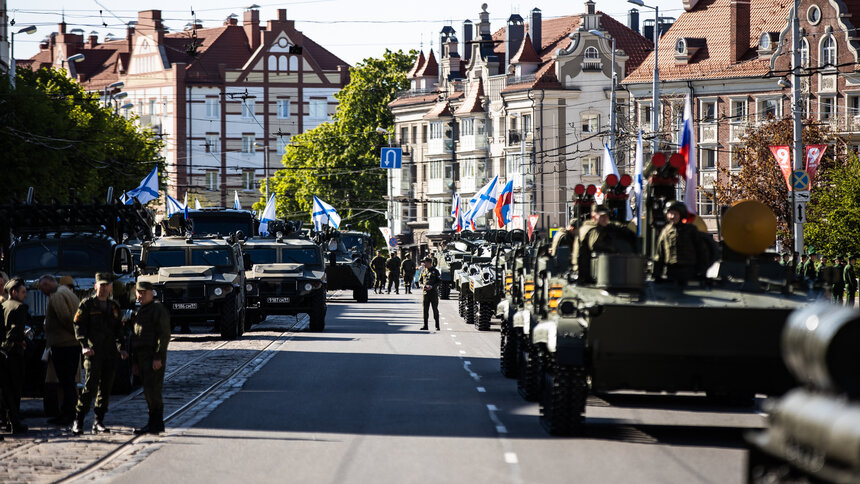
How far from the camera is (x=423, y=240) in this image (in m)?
101

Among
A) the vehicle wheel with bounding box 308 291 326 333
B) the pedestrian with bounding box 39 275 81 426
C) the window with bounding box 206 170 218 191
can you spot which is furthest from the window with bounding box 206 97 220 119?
the pedestrian with bounding box 39 275 81 426

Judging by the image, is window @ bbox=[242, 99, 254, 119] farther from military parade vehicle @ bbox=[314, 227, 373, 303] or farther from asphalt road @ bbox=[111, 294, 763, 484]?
asphalt road @ bbox=[111, 294, 763, 484]

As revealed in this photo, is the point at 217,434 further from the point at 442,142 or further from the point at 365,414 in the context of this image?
the point at 442,142

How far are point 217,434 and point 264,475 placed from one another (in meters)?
2.93

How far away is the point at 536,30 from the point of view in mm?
94812

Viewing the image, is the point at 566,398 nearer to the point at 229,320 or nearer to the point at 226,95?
the point at 229,320

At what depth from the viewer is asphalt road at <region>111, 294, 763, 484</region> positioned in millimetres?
12625

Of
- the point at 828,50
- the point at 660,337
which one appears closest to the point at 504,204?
the point at 828,50

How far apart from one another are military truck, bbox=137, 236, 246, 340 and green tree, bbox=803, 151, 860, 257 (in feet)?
54.8

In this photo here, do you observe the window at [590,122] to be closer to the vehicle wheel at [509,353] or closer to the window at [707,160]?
the window at [707,160]

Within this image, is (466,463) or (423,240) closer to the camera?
(466,463)

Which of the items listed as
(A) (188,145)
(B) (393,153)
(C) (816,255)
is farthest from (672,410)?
(A) (188,145)

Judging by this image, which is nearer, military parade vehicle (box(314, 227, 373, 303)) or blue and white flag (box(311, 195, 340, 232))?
military parade vehicle (box(314, 227, 373, 303))

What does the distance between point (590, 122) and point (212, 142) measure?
4231cm
